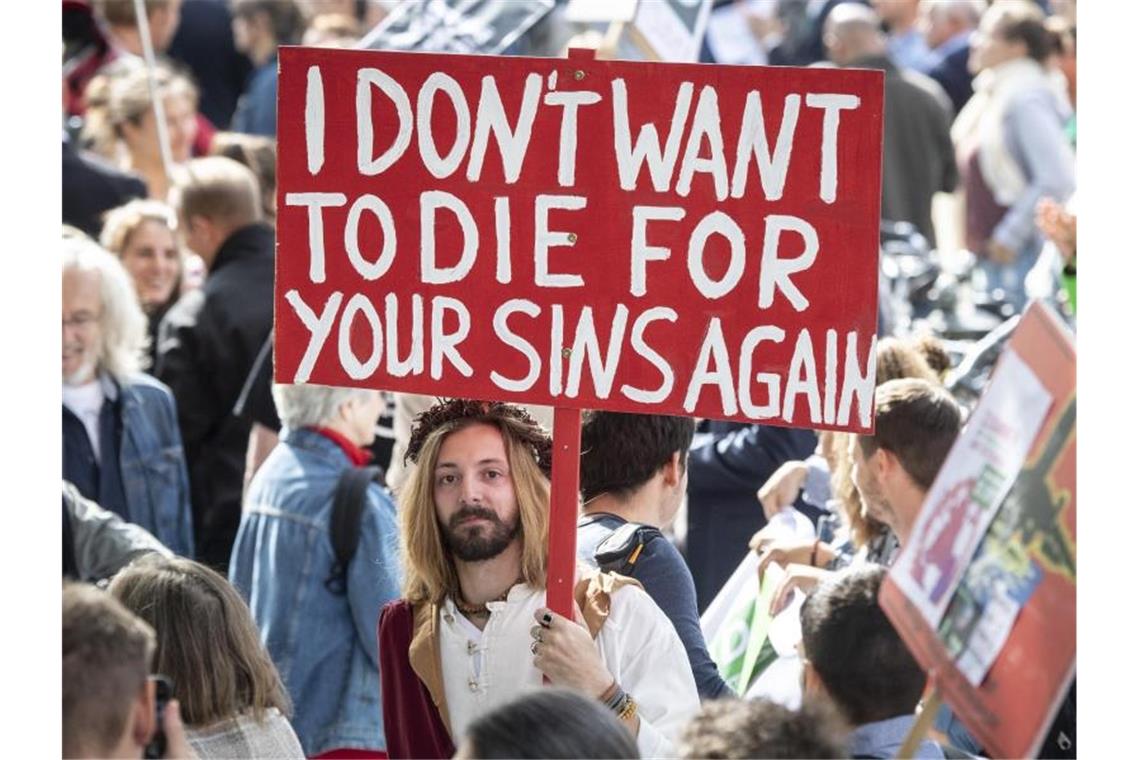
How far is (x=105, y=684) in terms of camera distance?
9.42 ft

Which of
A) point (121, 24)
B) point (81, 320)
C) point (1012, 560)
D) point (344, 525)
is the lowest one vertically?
point (344, 525)

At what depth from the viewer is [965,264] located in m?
9.62

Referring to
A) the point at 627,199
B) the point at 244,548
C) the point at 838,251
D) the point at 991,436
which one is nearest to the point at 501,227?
the point at 627,199

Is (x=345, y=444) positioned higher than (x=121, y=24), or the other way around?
(x=121, y=24)

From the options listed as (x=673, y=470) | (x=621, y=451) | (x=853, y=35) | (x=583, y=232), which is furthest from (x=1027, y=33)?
(x=583, y=232)

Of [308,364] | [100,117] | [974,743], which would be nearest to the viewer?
[308,364]

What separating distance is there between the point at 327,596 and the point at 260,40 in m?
7.60

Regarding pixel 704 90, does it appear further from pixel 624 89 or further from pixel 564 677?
pixel 564 677

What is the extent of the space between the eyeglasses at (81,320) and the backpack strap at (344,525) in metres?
1.36

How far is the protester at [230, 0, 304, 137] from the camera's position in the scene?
11.3 m

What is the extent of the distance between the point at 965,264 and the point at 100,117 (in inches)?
157

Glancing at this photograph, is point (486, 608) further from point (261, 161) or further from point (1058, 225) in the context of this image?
point (261, 161)

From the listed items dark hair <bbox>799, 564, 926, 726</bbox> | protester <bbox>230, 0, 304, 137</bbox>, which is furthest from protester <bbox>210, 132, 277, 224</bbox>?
dark hair <bbox>799, 564, 926, 726</bbox>

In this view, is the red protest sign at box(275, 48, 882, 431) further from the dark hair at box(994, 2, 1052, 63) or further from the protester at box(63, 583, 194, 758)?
the dark hair at box(994, 2, 1052, 63)
